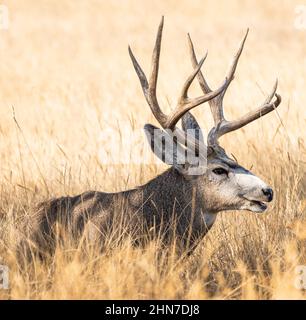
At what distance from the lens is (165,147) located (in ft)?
21.4

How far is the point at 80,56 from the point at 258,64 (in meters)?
4.30

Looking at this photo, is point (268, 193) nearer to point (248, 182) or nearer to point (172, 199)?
point (248, 182)

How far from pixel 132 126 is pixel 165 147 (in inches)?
82.7

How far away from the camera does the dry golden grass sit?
5559 mm

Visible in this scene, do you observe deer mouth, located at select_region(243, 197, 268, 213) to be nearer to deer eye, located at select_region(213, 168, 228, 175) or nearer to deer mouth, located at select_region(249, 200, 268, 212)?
deer mouth, located at select_region(249, 200, 268, 212)

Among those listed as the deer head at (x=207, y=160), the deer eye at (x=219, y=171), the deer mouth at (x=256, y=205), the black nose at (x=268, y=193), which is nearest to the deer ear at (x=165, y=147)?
the deer head at (x=207, y=160)

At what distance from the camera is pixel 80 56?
63.5 feet

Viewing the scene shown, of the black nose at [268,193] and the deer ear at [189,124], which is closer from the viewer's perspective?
the black nose at [268,193]

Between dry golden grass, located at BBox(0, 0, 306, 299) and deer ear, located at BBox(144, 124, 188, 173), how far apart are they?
0.63 m

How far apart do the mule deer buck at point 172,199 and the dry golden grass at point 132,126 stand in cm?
22

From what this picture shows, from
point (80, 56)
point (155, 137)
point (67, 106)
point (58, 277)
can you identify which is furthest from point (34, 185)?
point (80, 56)

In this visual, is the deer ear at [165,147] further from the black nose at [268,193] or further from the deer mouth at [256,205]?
the black nose at [268,193]

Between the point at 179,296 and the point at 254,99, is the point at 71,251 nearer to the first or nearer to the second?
the point at 179,296

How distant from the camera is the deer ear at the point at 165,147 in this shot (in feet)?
21.3
